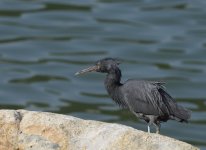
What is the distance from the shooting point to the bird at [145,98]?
13.6 m

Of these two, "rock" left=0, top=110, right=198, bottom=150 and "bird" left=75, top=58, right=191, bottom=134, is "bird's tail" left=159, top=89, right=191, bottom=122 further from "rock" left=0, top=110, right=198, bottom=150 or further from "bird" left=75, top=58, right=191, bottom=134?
"rock" left=0, top=110, right=198, bottom=150

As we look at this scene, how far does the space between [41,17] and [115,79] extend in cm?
1380

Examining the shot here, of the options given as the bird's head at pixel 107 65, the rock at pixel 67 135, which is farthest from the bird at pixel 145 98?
the rock at pixel 67 135

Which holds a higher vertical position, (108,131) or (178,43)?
(108,131)

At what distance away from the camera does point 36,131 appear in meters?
10.9

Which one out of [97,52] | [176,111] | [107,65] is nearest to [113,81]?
[107,65]

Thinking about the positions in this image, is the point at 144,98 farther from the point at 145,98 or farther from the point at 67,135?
the point at 67,135

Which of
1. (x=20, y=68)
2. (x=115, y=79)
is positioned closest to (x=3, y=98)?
(x=20, y=68)

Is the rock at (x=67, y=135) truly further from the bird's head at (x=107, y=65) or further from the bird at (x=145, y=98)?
the bird's head at (x=107, y=65)

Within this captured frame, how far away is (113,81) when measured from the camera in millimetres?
14023

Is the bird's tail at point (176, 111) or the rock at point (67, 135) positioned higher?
the rock at point (67, 135)

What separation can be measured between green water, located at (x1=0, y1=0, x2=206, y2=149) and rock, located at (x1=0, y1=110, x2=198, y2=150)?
10919mm

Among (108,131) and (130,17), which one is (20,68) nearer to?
(130,17)

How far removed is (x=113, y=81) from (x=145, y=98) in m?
0.56
